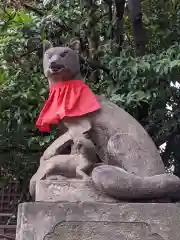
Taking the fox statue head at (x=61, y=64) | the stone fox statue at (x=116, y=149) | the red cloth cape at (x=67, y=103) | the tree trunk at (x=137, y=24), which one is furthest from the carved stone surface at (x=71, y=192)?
the tree trunk at (x=137, y=24)

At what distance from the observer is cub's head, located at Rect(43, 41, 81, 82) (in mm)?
3354

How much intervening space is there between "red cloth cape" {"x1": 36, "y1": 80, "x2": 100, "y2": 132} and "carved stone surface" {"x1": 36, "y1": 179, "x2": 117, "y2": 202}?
0.48 m

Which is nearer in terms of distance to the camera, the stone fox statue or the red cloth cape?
the stone fox statue

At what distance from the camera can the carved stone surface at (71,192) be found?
3.00m

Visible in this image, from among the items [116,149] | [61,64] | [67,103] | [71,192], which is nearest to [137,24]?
[61,64]

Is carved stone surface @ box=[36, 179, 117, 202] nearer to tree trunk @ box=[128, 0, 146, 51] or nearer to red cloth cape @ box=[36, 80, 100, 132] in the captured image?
red cloth cape @ box=[36, 80, 100, 132]

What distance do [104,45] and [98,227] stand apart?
2.59m

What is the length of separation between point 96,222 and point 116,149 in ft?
1.68

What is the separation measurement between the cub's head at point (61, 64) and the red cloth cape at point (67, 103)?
0.05 meters

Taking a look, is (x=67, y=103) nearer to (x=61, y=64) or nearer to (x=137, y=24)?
(x=61, y=64)

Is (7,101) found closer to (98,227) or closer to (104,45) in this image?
(104,45)

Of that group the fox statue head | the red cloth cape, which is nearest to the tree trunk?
the fox statue head

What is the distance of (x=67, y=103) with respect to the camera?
3.29 meters

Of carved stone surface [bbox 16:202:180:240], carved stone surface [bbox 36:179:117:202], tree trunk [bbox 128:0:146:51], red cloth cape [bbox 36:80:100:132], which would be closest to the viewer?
carved stone surface [bbox 16:202:180:240]
